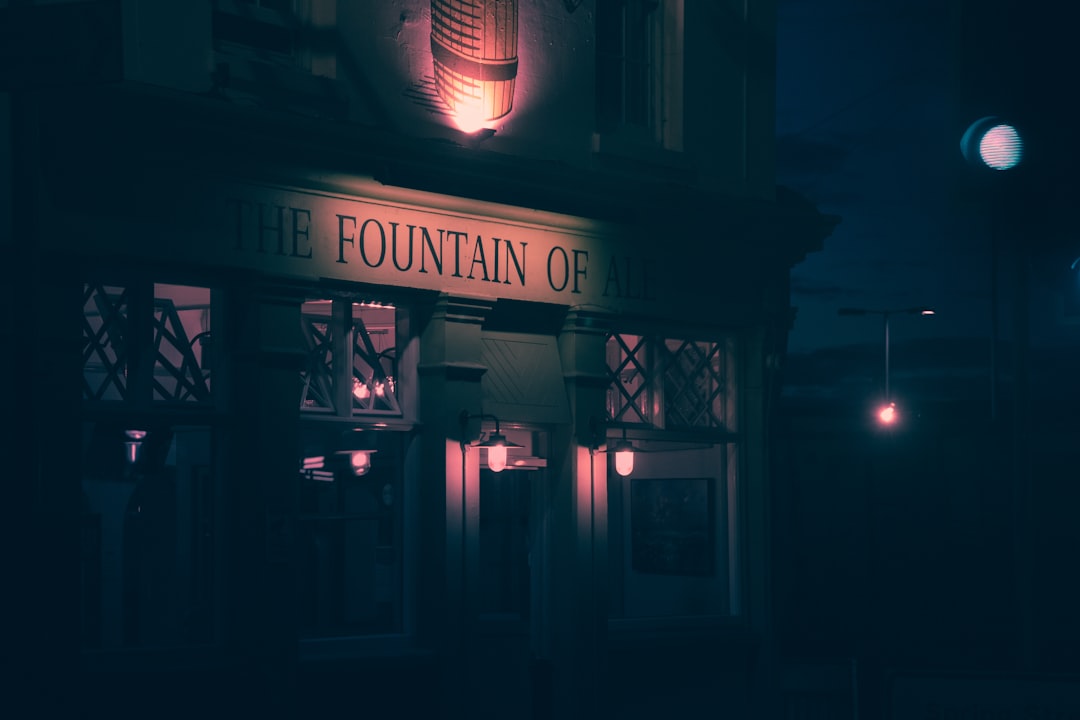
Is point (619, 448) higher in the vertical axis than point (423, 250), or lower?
lower

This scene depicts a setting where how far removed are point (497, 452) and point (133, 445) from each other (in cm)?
282

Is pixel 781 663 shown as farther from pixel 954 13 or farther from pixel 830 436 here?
pixel 954 13

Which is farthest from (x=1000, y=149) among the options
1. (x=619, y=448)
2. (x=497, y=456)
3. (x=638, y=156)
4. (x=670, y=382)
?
(x=670, y=382)

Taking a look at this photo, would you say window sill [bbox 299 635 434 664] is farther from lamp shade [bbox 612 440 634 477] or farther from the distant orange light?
the distant orange light

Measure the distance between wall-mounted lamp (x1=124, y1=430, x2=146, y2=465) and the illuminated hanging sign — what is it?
1.34 m

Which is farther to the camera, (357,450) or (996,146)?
(357,450)

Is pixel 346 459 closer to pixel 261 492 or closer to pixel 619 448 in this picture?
pixel 261 492

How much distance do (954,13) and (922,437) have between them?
17188mm

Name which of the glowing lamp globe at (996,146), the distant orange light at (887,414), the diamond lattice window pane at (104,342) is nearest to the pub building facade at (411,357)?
the diamond lattice window pane at (104,342)

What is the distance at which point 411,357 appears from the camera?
10.7 meters

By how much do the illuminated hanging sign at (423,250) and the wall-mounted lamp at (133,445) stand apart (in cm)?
134

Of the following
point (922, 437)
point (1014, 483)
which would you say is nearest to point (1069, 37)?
point (1014, 483)

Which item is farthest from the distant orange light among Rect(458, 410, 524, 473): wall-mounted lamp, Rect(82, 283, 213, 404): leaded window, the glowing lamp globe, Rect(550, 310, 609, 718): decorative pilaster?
the glowing lamp globe

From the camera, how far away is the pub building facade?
8.84 m
